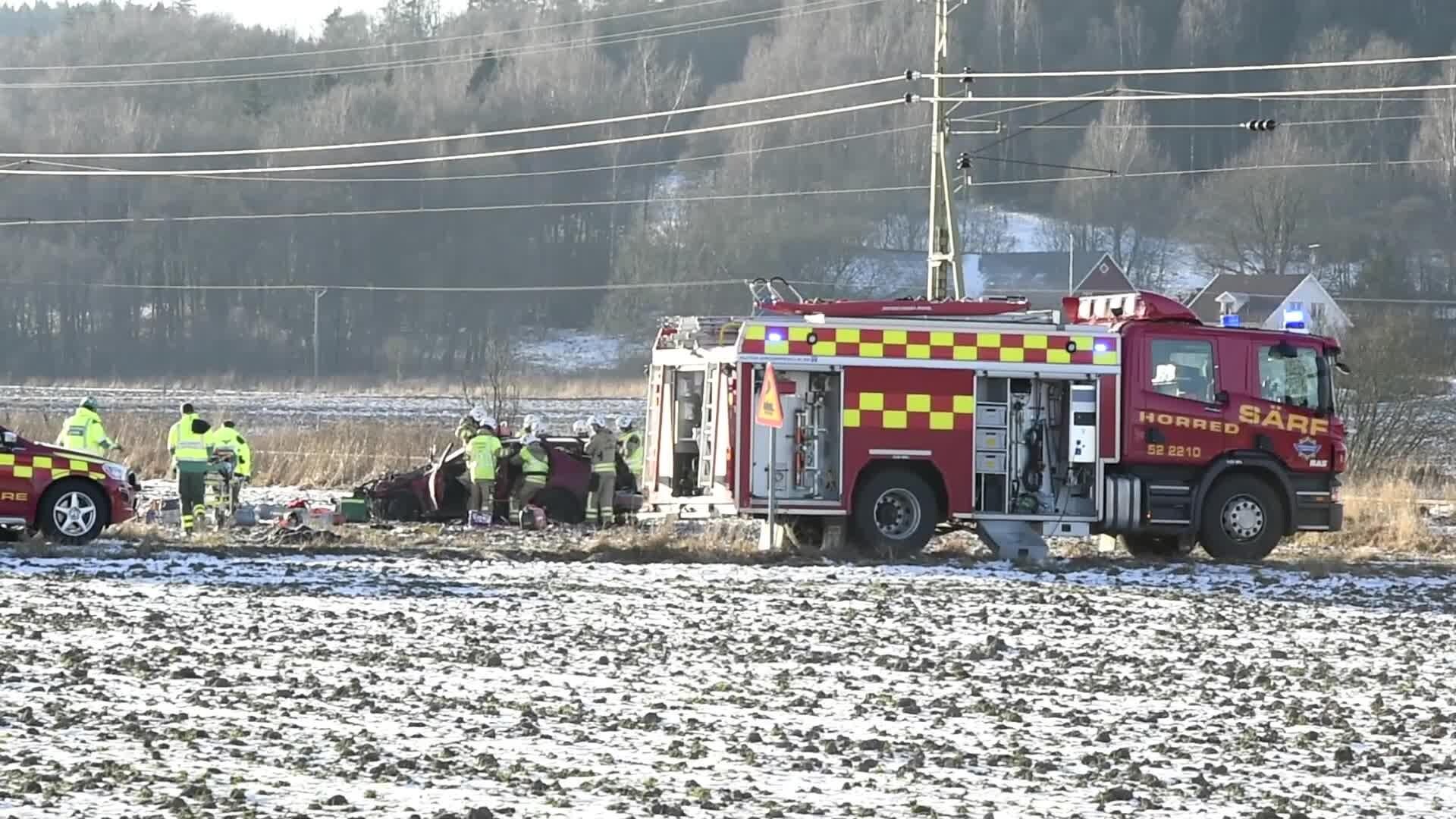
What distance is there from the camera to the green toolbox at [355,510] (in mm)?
26641

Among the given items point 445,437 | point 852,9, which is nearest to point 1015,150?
point 852,9

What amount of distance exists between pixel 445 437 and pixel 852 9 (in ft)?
319

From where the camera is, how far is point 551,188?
10694 cm

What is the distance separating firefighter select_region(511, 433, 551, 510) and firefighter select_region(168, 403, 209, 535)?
12.4 ft

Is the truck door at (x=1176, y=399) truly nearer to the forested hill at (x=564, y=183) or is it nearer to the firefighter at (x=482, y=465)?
the firefighter at (x=482, y=465)

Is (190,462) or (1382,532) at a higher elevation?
(190,462)

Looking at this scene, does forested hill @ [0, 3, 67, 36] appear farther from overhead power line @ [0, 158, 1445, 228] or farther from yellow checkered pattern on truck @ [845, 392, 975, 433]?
yellow checkered pattern on truck @ [845, 392, 975, 433]

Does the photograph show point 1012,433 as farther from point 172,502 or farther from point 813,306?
point 172,502

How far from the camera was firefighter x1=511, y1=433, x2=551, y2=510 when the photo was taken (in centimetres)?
2727

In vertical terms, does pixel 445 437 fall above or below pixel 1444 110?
below

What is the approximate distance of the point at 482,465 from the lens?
26.5 m

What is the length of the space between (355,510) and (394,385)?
6265 centimetres

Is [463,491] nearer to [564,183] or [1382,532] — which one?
[1382,532]

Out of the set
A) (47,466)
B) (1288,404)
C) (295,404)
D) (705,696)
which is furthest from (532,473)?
(295,404)
